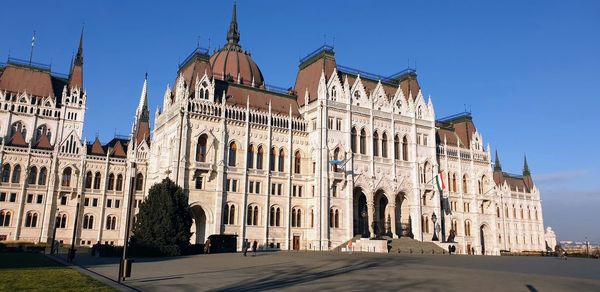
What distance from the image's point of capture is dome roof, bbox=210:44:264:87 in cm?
7094

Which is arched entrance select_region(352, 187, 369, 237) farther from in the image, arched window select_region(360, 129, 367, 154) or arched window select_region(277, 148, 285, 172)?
arched window select_region(277, 148, 285, 172)

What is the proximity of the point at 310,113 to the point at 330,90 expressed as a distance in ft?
13.5

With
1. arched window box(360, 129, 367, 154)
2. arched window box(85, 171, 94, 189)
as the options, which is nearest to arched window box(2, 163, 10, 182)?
arched window box(85, 171, 94, 189)

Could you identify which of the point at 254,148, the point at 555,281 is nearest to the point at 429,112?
the point at 254,148

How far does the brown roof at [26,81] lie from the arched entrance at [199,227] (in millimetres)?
38231

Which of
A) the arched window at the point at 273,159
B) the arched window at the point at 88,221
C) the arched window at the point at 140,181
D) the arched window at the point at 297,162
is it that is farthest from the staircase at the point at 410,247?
the arched window at the point at 88,221

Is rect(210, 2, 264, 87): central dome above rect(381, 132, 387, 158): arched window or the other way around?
above

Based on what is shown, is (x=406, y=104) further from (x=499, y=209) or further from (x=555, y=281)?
(x=555, y=281)

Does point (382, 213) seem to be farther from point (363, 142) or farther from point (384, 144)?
point (363, 142)

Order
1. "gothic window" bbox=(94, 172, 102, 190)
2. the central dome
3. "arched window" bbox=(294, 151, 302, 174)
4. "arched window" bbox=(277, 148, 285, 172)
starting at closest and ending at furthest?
1. "arched window" bbox=(277, 148, 285, 172)
2. "arched window" bbox=(294, 151, 302, 174)
3. "gothic window" bbox=(94, 172, 102, 190)
4. the central dome

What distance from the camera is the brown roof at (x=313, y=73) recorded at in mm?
67875

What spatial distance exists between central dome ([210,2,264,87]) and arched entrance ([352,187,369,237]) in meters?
21.9

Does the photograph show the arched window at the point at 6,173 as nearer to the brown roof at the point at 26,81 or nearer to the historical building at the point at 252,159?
→ the historical building at the point at 252,159

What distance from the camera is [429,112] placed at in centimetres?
7500
